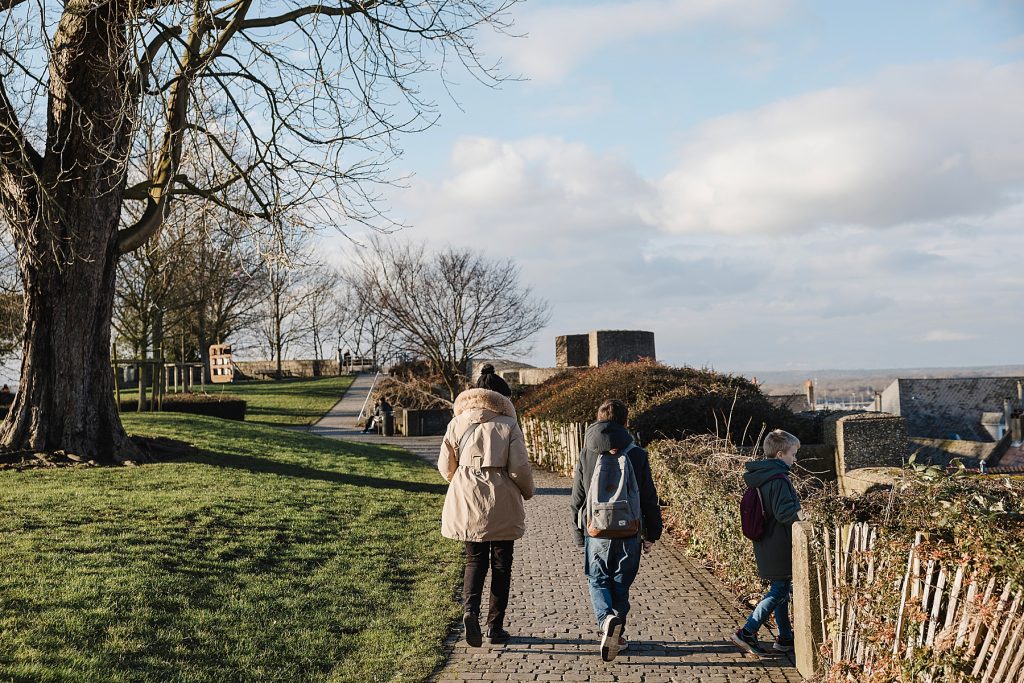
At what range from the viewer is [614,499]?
579 cm

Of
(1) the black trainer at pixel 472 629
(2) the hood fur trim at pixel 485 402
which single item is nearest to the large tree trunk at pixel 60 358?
(2) the hood fur trim at pixel 485 402

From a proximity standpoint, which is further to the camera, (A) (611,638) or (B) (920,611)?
(A) (611,638)

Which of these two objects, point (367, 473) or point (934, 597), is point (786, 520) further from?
point (367, 473)

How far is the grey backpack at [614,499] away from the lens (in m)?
5.77

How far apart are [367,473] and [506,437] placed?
358 inches

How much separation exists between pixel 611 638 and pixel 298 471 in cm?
894

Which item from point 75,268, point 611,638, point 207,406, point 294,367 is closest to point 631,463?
point 611,638

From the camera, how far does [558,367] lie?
24.5 meters

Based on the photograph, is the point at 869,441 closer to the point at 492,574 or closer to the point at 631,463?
the point at 631,463

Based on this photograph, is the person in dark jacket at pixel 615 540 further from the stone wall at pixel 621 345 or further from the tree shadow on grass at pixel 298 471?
the stone wall at pixel 621 345

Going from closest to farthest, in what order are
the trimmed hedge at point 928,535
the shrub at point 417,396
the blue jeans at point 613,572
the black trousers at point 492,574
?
the trimmed hedge at point 928,535, the blue jeans at point 613,572, the black trousers at point 492,574, the shrub at point 417,396

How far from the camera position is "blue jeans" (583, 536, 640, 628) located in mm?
5832

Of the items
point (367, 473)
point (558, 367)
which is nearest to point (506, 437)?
point (367, 473)

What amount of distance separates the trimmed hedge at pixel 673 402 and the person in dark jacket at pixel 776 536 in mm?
6425
